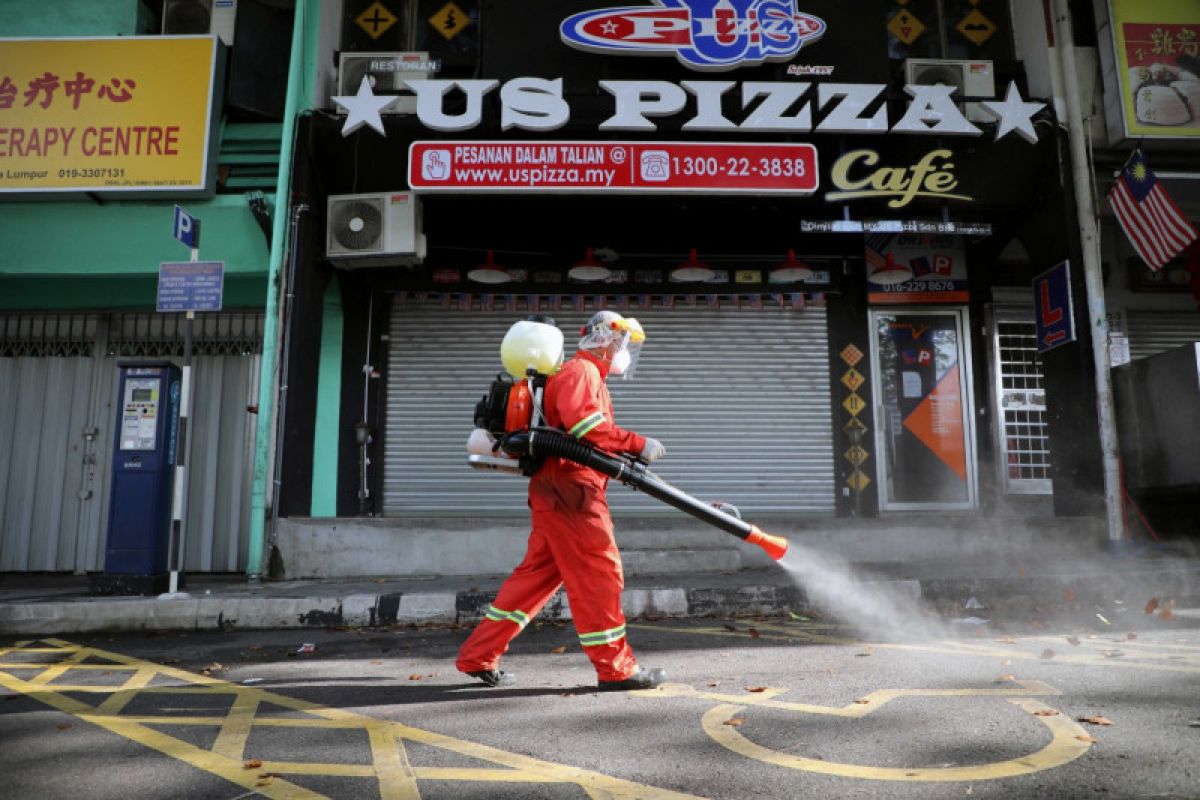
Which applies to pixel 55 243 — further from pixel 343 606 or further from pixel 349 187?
pixel 343 606

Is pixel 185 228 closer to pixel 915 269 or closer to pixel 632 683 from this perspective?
pixel 632 683

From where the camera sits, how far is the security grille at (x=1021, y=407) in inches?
391

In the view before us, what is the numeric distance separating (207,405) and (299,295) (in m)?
2.24

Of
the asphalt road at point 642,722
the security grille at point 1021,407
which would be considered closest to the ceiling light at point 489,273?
the asphalt road at point 642,722

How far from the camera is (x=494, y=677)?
406 cm

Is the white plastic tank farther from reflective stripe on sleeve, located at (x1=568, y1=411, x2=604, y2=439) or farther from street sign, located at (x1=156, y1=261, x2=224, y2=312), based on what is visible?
street sign, located at (x1=156, y1=261, x2=224, y2=312)

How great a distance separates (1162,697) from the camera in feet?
11.2

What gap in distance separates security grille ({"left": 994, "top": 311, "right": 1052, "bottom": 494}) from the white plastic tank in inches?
307

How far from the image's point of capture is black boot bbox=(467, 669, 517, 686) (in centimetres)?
404

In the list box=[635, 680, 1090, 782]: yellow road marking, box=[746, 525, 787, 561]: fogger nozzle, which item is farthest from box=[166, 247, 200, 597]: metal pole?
box=[746, 525, 787, 561]: fogger nozzle

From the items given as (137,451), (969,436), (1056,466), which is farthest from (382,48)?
(1056,466)

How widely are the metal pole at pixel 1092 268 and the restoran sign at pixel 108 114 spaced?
9593 millimetres

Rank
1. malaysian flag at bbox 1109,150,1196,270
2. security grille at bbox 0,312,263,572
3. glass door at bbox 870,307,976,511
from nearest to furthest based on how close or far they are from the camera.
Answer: malaysian flag at bbox 1109,150,1196,270 < security grille at bbox 0,312,263,572 < glass door at bbox 870,307,976,511

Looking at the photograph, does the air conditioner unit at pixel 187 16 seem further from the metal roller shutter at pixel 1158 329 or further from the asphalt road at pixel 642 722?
the metal roller shutter at pixel 1158 329
